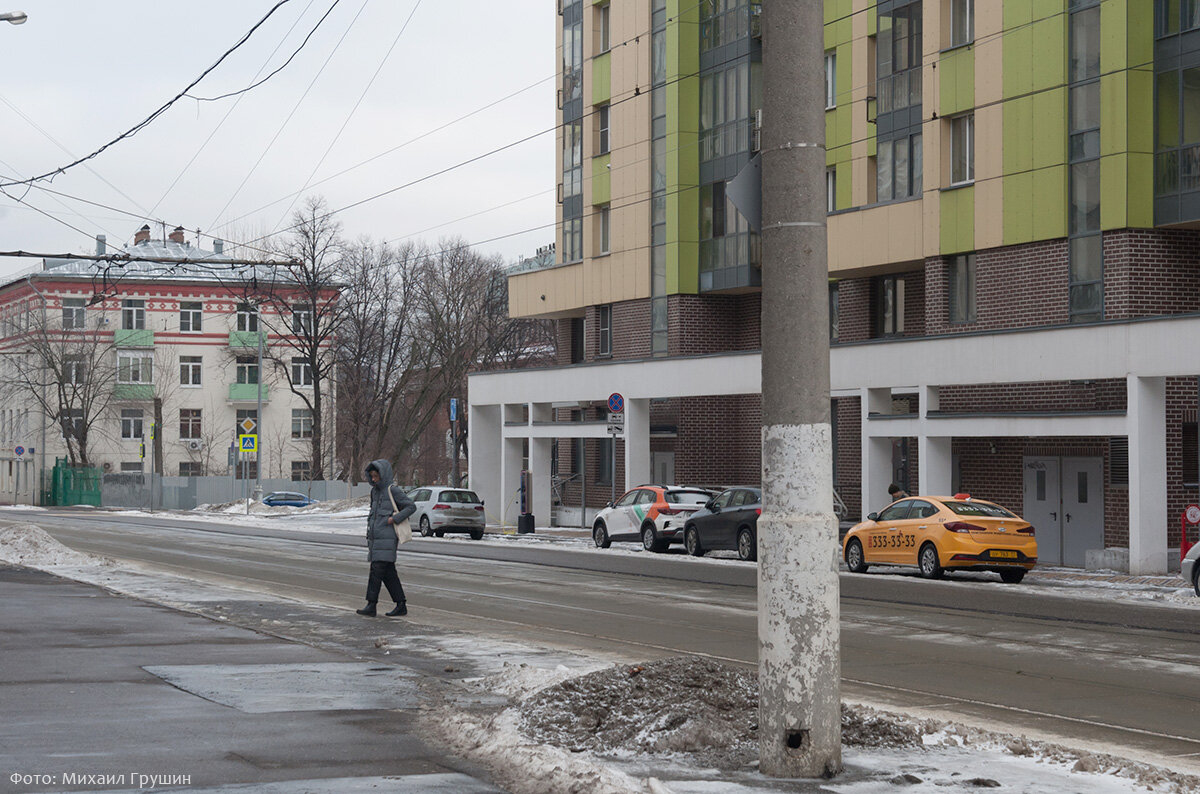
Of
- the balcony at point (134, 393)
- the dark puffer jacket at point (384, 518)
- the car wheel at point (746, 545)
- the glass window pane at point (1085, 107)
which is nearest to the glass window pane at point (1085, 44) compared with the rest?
the glass window pane at point (1085, 107)

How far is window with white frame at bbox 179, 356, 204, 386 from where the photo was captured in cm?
8925

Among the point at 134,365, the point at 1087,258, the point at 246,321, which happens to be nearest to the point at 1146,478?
the point at 1087,258

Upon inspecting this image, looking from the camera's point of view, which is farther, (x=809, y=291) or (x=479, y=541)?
(x=479, y=541)

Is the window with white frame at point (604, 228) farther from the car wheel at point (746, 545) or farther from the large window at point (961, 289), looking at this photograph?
the car wheel at point (746, 545)

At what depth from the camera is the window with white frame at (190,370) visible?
89250 millimetres

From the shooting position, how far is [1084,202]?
29578 millimetres

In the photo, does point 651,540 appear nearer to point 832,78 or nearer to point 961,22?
point 961,22

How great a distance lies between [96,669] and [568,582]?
12.6 m

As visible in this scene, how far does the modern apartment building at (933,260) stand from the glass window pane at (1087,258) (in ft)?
0.21

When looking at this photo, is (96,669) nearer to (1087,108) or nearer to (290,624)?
(290,624)

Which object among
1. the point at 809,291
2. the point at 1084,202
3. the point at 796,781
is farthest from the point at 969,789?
the point at 1084,202

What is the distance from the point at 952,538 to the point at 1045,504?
762 centimetres

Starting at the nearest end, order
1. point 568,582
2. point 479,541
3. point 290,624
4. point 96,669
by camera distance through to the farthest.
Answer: point 96,669 < point 290,624 < point 568,582 < point 479,541

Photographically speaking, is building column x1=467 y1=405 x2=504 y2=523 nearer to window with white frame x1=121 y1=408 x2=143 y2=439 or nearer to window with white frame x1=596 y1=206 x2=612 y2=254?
window with white frame x1=596 y1=206 x2=612 y2=254
